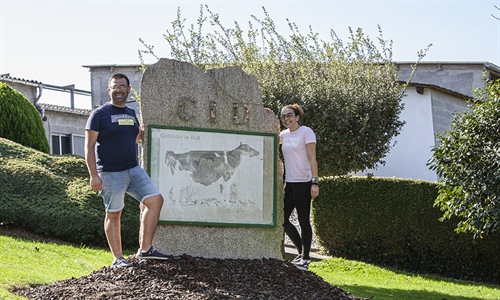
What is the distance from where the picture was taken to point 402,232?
15.9 m

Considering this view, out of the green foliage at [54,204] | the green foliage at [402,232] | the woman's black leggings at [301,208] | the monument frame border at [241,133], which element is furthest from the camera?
the green foliage at [402,232]

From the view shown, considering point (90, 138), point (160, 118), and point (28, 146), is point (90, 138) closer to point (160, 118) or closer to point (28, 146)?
point (160, 118)

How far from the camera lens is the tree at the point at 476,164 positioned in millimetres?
12016

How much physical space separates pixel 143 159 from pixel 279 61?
15.4ft

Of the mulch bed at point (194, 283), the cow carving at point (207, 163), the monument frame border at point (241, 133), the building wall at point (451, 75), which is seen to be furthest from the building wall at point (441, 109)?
the mulch bed at point (194, 283)

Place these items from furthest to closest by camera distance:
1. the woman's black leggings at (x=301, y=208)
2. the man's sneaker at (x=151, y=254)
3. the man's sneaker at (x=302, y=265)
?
the woman's black leggings at (x=301, y=208) < the man's sneaker at (x=302, y=265) < the man's sneaker at (x=151, y=254)

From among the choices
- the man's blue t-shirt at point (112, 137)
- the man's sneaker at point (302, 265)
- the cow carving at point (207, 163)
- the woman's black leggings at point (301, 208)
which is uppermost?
the man's blue t-shirt at point (112, 137)

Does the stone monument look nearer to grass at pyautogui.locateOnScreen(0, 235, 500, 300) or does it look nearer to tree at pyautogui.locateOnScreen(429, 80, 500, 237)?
grass at pyautogui.locateOnScreen(0, 235, 500, 300)

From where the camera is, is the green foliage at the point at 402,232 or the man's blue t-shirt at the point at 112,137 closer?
the man's blue t-shirt at the point at 112,137

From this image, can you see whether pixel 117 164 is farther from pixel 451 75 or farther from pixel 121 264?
pixel 451 75

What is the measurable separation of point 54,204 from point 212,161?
4.69 m

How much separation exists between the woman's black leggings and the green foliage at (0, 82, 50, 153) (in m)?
7.92

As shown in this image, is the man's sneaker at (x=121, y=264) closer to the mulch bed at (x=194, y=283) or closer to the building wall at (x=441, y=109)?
the mulch bed at (x=194, y=283)

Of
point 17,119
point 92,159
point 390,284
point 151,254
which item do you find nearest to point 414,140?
point 390,284
